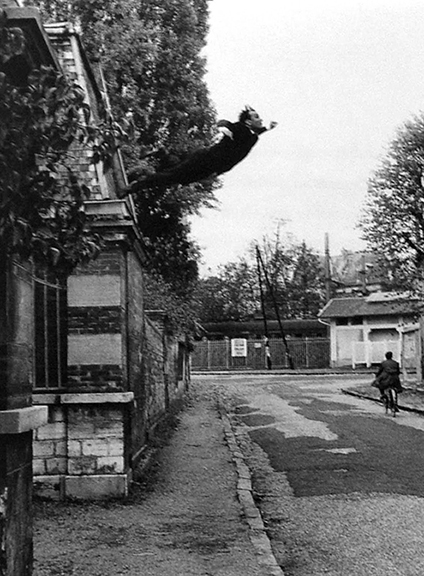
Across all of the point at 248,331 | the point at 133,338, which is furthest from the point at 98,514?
the point at 248,331

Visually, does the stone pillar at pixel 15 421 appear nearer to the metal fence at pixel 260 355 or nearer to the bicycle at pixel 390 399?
the bicycle at pixel 390 399

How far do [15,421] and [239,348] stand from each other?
5014 centimetres

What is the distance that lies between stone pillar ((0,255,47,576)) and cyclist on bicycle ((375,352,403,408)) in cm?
1607

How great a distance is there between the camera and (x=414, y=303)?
3180cm

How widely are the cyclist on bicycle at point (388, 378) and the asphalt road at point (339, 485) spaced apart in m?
0.64

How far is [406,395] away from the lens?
27.4 metres

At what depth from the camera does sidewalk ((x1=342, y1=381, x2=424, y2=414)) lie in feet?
75.9

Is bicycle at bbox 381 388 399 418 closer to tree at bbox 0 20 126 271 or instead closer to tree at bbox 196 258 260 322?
tree at bbox 0 20 126 271

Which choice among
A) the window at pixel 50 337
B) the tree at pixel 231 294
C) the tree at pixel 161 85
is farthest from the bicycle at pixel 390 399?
the tree at pixel 231 294

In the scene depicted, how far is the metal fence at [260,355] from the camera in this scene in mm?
55844

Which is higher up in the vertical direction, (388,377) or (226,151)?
(226,151)

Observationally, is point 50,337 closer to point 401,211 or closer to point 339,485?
point 339,485

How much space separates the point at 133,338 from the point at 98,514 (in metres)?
2.98

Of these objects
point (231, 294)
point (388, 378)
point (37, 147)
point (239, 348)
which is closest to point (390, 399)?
point (388, 378)
